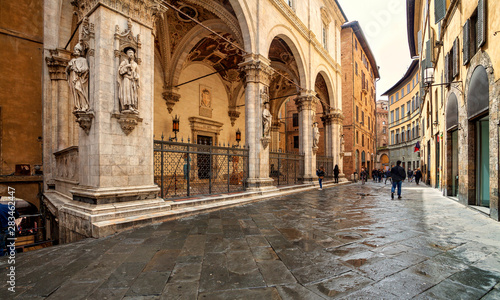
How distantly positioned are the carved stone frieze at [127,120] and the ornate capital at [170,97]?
9.03 m

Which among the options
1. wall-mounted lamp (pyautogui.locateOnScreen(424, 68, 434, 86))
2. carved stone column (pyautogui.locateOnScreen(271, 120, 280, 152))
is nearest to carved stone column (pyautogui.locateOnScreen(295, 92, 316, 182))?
wall-mounted lamp (pyautogui.locateOnScreen(424, 68, 434, 86))

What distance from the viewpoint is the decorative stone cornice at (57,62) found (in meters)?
8.75

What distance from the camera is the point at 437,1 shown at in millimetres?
10547

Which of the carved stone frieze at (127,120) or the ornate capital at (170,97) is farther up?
the ornate capital at (170,97)

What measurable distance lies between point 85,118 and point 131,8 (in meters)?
2.82

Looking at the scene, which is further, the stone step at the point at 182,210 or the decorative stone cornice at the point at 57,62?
the decorative stone cornice at the point at 57,62

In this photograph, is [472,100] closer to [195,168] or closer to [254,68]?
[254,68]

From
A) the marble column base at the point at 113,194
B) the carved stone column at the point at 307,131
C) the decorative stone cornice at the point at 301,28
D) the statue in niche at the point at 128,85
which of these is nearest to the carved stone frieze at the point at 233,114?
the carved stone column at the point at 307,131

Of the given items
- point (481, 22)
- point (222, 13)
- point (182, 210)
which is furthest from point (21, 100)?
point (481, 22)

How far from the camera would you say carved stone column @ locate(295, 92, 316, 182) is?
13.9 m

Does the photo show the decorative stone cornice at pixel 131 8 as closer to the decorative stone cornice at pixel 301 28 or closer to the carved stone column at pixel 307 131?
the decorative stone cornice at pixel 301 28

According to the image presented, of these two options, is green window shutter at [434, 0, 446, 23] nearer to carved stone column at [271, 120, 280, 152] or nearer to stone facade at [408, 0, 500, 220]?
stone facade at [408, 0, 500, 220]

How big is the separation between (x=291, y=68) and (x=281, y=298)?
50.9 feet

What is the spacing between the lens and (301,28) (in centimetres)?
1366
